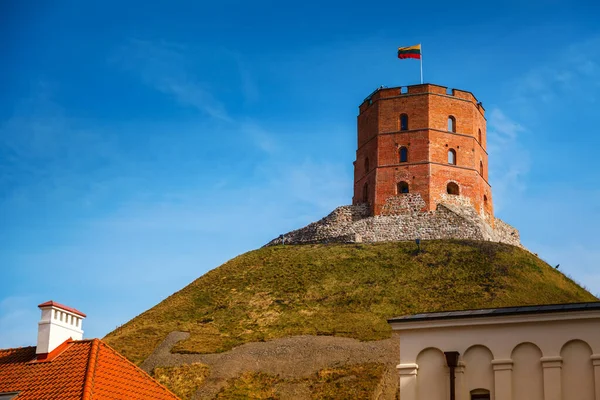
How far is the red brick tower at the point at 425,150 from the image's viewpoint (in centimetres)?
8319

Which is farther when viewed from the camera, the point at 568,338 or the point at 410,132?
the point at 410,132

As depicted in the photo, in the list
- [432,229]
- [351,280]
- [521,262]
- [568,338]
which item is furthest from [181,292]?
[568,338]

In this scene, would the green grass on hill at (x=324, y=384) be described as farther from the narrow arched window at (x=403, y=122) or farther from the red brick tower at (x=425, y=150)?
the narrow arched window at (x=403, y=122)

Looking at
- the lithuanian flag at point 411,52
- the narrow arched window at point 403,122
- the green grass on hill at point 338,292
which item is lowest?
the green grass on hill at point 338,292

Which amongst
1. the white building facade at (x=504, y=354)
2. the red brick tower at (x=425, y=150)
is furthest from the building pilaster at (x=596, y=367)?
the red brick tower at (x=425, y=150)

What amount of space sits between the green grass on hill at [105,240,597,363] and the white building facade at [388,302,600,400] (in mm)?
37671

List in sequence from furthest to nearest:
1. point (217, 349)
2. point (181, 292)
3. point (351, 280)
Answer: point (181, 292) < point (351, 280) < point (217, 349)

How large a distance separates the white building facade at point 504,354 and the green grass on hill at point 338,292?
1483 inches

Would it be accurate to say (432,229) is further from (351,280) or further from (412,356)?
(412,356)

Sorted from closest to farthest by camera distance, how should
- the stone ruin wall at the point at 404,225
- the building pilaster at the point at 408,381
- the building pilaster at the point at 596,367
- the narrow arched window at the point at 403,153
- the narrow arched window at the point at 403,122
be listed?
the building pilaster at the point at 596,367
the building pilaster at the point at 408,381
the stone ruin wall at the point at 404,225
the narrow arched window at the point at 403,153
the narrow arched window at the point at 403,122

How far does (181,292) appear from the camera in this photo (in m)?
78.9

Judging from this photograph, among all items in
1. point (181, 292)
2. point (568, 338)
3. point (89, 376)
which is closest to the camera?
point (568, 338)

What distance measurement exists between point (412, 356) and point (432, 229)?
5799 cm

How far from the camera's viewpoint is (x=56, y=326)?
27.1m
